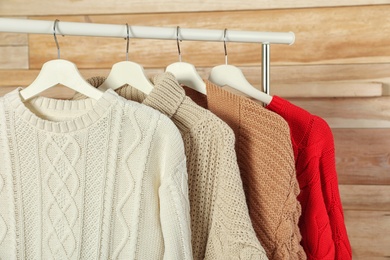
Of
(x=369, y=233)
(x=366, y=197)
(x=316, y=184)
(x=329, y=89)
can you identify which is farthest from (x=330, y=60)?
(x=316, y=184)

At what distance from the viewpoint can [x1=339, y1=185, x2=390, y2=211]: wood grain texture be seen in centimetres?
161

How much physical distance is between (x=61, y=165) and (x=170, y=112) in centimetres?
21

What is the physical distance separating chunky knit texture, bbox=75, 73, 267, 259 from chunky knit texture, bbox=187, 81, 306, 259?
0.07 m

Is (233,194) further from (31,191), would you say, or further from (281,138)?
(31,191)

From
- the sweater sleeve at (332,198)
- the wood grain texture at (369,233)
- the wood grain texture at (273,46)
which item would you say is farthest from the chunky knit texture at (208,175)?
the wood grain texture at (369,233)

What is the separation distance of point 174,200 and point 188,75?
0.84 ft

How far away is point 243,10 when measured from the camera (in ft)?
5.31

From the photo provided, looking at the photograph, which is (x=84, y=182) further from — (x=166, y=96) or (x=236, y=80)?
(x=236, y=80)

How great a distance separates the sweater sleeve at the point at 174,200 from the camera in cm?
92

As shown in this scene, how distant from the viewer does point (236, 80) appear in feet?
3.59

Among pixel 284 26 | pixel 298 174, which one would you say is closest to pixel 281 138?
pixel 298 174

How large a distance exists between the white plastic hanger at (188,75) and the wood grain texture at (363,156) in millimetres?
704

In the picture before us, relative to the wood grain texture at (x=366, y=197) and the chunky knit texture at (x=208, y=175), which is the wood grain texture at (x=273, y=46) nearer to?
the wood grain texture at (x=366, y=197)

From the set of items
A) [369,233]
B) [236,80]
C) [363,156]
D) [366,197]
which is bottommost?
[369,233]
